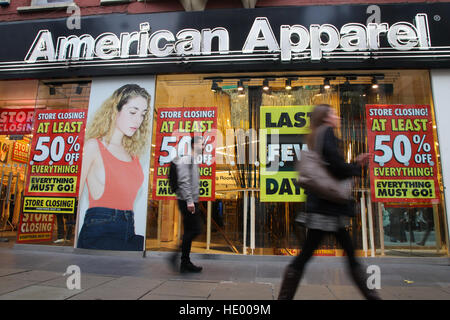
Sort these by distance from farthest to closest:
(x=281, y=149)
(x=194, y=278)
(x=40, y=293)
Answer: (x=281, y=149) < (x=194, y=278) < (x=40, y=293)

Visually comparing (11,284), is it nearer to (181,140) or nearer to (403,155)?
(181,140)

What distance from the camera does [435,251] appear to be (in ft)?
18.4

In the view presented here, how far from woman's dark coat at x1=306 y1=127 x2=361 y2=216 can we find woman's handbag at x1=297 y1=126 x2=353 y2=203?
43 mm

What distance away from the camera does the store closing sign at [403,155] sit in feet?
18.8

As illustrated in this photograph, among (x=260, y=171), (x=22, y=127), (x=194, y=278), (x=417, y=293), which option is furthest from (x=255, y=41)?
(x=22, y=127)

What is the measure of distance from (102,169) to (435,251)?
6752 mm

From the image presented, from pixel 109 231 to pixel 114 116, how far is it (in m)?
2.44

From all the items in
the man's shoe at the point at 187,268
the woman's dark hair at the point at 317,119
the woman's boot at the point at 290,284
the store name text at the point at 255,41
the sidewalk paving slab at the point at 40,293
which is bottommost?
the sidewalk paving slab at the point at 40,293

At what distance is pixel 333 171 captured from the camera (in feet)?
8.69

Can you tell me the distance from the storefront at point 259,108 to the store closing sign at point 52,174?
1.7 inches

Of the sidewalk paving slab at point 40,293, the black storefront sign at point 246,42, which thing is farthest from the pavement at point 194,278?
the black storefront sign at point 246,42

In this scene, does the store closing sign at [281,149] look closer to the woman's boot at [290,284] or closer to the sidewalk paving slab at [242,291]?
the sidewalk paving slab at [242,291]

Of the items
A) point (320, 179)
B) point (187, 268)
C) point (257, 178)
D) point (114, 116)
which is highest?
point (114, 116)

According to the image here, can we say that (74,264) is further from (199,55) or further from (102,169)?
(199,55)
